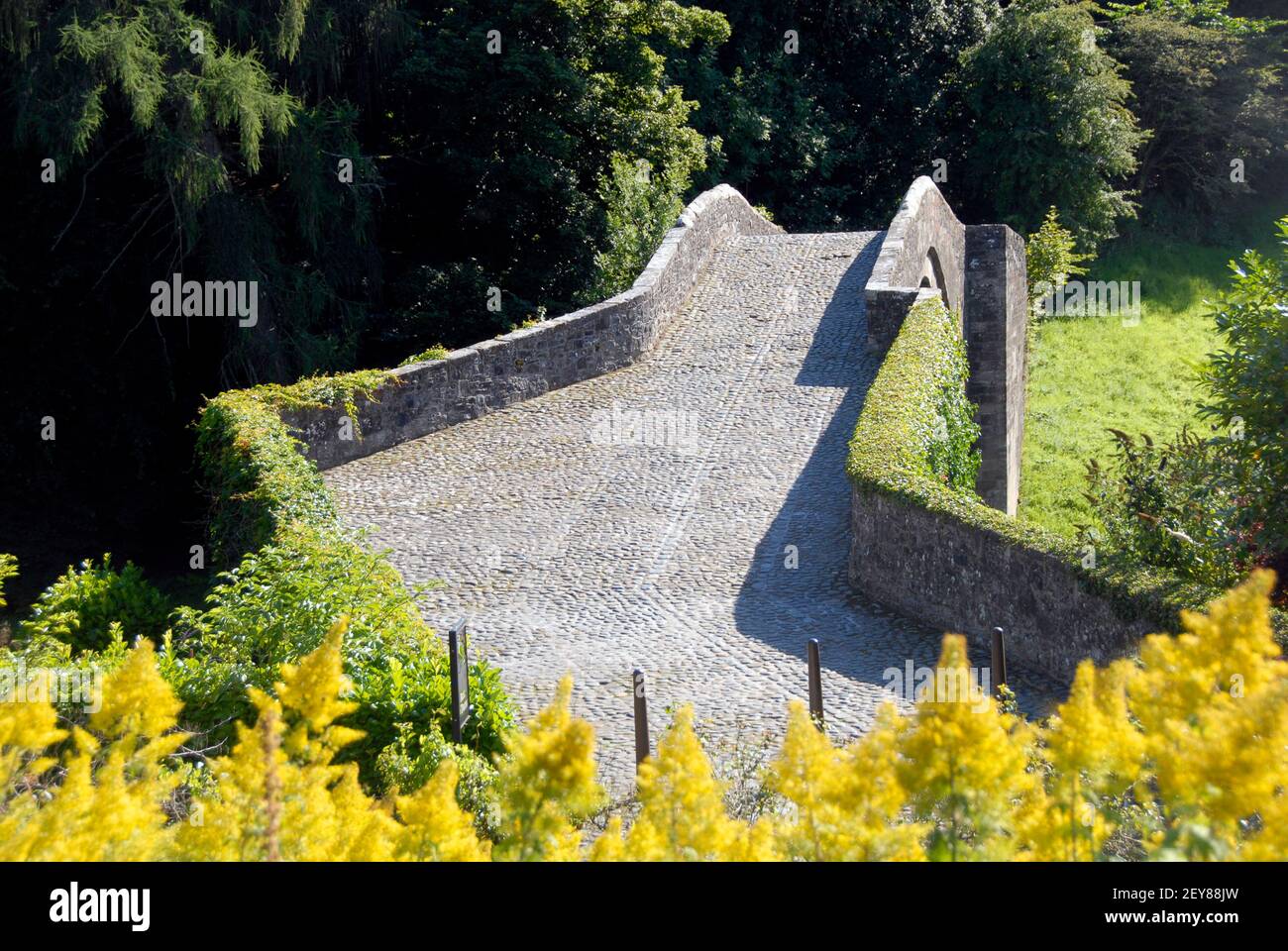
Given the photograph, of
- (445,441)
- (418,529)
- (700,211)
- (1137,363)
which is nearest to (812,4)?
(1137,363)

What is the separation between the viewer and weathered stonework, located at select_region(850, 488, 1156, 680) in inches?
319

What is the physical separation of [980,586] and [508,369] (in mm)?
6692

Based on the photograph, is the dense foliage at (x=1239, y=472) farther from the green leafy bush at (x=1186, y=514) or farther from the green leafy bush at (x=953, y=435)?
the green leafy bush at (x=953, y=435)

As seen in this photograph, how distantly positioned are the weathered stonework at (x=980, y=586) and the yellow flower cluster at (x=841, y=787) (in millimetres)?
5193

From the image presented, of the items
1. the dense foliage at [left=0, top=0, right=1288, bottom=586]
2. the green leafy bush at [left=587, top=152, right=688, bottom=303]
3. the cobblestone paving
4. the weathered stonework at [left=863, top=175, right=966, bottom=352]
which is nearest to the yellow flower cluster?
the cobblestone paving

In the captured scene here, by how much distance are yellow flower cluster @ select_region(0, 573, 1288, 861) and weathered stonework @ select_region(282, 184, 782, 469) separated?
9.43 meters

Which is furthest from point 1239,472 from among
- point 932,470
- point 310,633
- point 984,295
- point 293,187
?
point 293,187

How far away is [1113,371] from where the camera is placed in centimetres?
2712

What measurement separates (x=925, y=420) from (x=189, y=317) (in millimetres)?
12423

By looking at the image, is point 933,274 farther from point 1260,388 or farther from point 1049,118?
point 1049,118

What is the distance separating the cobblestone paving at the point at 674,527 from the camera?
27.9 ft

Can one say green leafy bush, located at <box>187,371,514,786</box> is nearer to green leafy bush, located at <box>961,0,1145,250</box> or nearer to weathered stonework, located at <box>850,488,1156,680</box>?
weathered stonework, located at <box>850,488,1156,680</box>

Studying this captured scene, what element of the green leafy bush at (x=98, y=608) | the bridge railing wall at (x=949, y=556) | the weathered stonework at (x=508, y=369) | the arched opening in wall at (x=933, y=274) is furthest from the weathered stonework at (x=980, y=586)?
the arched opening in wall at (x=933, y=274)

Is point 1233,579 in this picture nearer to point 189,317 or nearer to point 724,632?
point 724,632
